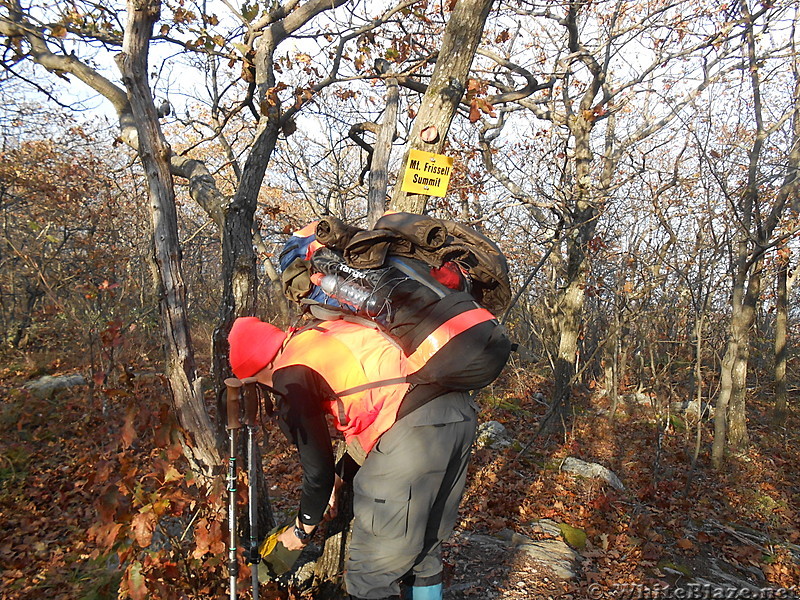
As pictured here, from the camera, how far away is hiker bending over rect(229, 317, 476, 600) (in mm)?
1871

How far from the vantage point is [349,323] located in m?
2.04

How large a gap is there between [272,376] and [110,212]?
34.5ft

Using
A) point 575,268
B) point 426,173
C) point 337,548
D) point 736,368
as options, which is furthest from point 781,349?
point 337,548

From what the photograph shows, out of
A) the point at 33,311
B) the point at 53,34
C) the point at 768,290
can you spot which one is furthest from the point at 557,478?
the point at 768,290

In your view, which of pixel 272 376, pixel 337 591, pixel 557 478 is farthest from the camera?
pixel 557 478

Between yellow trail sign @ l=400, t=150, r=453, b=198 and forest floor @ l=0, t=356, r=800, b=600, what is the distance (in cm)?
188

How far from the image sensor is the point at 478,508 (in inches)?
213

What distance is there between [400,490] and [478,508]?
3983 millimetres

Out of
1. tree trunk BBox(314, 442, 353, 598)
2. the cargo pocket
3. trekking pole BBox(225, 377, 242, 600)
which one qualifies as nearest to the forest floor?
tree trunk BBox(314, 442, 353, 598)

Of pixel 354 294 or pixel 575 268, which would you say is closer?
pixel 354 294

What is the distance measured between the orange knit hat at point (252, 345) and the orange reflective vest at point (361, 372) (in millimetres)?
79

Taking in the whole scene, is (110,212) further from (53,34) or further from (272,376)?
(272,376)

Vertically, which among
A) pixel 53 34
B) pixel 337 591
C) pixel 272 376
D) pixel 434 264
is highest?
pixel 53 34

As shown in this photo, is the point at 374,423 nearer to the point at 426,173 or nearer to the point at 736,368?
the point at 426,173
